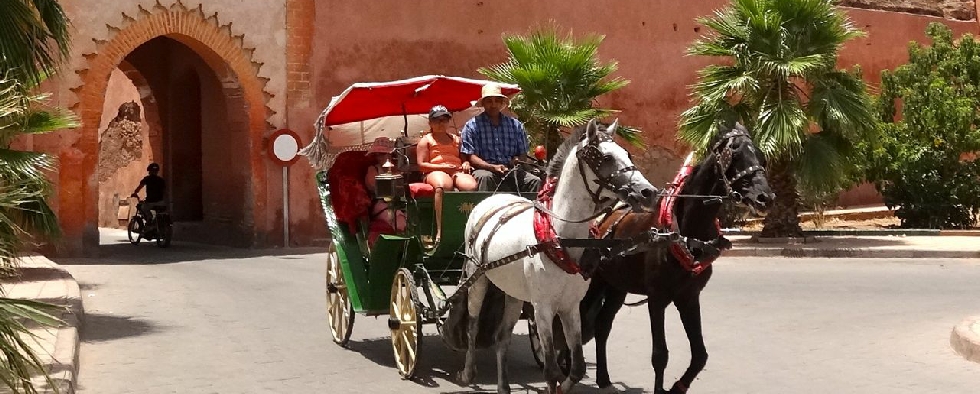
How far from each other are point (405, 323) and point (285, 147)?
45.0ft

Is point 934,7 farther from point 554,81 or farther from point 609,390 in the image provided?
point 609,390

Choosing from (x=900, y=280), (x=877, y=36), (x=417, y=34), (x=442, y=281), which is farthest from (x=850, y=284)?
(x=877, y=36)

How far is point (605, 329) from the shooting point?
8.42 m

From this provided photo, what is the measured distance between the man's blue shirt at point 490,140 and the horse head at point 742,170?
5.74 feet

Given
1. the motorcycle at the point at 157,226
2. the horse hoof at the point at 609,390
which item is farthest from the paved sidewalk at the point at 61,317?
the motorcycle at the point at 157,226

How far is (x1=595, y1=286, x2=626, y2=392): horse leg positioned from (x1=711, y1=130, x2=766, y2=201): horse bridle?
1221 millimetres

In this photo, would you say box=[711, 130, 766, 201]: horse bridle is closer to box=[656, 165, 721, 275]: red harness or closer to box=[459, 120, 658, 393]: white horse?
box=[656, 165, 721, 275]: red harness

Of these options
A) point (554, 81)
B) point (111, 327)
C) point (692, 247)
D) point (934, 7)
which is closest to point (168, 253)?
point (554, 81)

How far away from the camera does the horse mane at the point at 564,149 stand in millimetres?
7176

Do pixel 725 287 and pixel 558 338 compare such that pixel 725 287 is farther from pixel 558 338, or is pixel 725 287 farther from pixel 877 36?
pixel 877 36

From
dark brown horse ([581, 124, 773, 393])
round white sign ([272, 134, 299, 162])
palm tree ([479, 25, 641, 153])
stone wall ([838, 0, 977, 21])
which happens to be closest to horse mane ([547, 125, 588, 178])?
dark brown horse ([581, 124, 773, 393])

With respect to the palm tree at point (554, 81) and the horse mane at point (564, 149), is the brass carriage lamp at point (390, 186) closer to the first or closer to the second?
the horse mane at point (564, 149)

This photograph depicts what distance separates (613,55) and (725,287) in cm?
1175

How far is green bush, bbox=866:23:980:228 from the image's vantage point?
2436 cm
